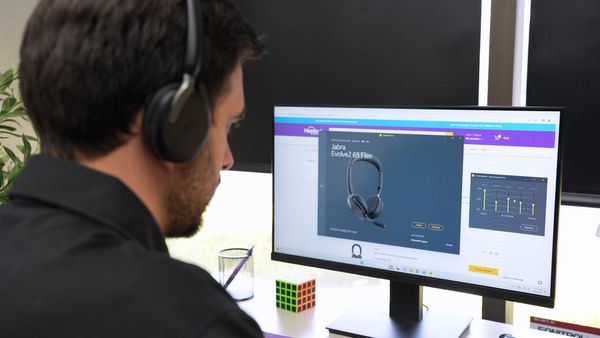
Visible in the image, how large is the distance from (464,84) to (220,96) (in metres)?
0.95

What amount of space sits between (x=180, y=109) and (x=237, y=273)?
2.63ft

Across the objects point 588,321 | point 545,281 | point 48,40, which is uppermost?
point 48,40

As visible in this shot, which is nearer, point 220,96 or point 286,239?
point 220,96

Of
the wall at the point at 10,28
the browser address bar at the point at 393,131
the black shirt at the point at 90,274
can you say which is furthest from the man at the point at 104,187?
the wall at the point at 10,28

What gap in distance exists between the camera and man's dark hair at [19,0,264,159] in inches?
21.3

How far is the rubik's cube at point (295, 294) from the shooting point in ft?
3.96

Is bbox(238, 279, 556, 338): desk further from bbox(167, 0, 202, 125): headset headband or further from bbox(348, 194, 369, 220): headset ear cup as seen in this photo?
bbox(167, 0, 202, 125): headset headband

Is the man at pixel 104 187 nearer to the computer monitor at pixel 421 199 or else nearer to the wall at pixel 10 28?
the computer monitor at pixel 421 199

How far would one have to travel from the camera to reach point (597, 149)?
4.20ft

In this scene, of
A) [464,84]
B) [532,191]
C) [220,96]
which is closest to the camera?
[220,96]

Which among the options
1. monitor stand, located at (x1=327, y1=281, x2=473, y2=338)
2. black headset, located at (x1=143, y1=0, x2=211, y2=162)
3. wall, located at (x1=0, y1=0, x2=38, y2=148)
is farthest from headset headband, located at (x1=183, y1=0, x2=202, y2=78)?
wall, located at (x1=0, y1=0, x2=38, y2=148)

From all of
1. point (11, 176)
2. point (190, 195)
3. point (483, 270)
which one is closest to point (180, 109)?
point (190, 195)

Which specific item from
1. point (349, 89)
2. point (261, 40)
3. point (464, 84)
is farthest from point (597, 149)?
point (261, 40)

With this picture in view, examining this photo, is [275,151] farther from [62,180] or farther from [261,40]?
[62,180]
